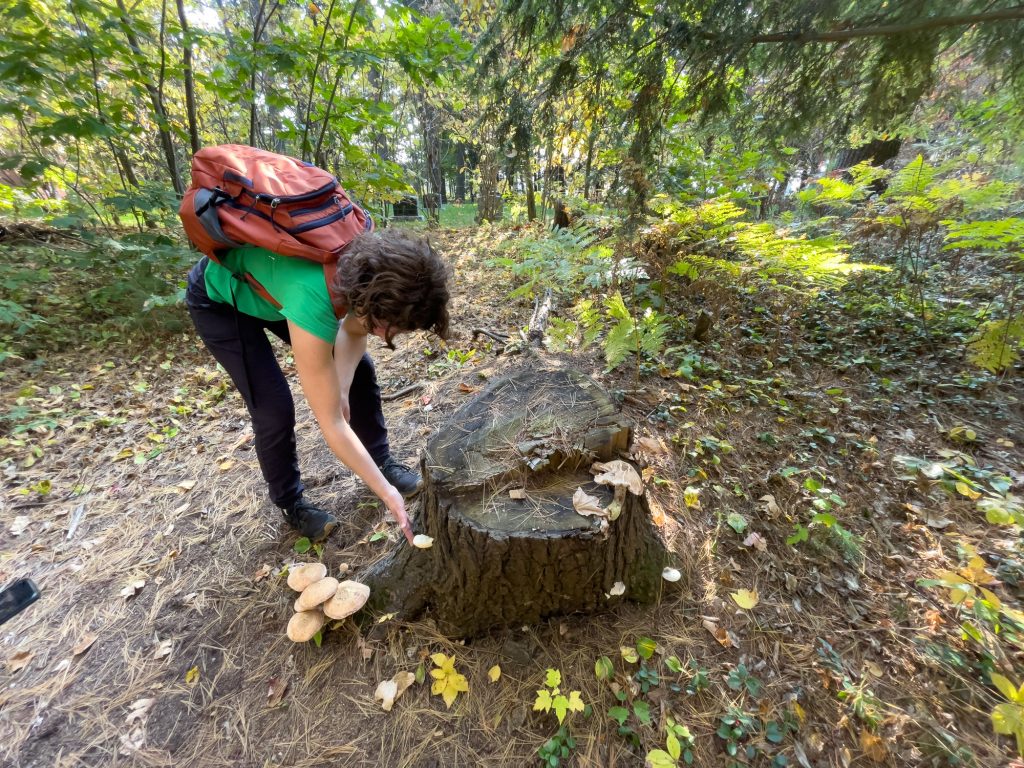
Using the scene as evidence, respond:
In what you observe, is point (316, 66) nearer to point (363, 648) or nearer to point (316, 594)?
point (316, 594)

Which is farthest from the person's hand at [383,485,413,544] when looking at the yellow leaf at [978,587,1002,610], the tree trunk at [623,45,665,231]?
the tree trunk at [623,45,665,231]

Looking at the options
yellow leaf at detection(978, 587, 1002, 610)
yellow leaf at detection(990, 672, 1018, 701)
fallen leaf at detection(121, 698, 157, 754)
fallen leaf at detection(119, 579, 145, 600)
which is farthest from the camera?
fallen leaf at detection(119, 579, 145, 600)

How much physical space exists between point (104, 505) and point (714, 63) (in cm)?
536

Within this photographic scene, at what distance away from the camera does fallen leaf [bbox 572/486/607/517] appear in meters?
1.72

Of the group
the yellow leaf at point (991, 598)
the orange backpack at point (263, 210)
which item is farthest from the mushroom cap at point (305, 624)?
the yellow leaf at point (991, 598)

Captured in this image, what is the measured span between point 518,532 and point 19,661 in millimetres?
2711

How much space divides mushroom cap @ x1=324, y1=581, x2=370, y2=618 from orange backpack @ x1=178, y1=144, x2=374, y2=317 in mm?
1244

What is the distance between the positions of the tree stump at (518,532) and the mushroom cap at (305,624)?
26 centimetres

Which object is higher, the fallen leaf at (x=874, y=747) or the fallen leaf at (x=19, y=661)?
the fallen leaf at (x=874, y=747)

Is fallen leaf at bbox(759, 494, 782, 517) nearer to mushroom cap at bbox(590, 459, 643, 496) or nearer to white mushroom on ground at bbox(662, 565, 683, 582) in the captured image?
white mushroom on ground at bbox(662, 565, 683, 582)

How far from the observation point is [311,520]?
250 centimetres

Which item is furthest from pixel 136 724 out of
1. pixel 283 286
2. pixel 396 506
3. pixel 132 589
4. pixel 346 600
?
pixel 283 286

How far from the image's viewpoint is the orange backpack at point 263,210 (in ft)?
5.57

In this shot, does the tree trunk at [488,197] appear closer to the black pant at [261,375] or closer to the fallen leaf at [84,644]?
the black pant at [261,375]
